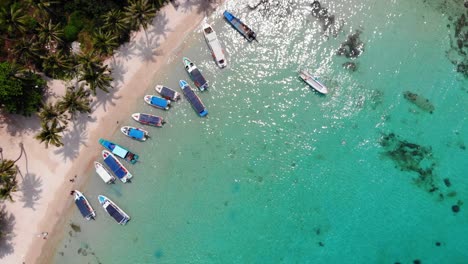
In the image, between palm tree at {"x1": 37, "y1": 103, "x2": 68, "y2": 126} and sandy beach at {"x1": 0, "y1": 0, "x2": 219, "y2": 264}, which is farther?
sandy beach at {"x1": 0, "y1": 0, "x2": 219, "y2": 264}

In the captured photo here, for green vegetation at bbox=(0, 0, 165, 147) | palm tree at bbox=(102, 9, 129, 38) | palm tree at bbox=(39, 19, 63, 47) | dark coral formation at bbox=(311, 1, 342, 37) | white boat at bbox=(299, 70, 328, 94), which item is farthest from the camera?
dark coral formation at bbox=(311, 1, 342, 37)

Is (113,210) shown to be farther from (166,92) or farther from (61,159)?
(166,92)

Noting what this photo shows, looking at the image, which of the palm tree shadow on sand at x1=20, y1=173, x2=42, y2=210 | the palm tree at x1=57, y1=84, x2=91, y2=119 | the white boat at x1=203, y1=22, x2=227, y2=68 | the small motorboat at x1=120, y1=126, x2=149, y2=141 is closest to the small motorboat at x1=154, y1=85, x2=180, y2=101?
the small motorboat at x1=120, y1=126, x2=149, y2=141

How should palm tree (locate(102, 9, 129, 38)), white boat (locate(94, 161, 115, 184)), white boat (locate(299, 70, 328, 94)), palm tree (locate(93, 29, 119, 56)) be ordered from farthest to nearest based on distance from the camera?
white boat (locate(299, 70, 328, 94))
white boat (locate(94, 161, 115, 184))
palm tree (locate(102, 9, 129, 38))
palm tree (locate(93, 29, 119, 56))

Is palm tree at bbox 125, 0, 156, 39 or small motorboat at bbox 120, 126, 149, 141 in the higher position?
palm tree at bbox 125, 0, 156, 39

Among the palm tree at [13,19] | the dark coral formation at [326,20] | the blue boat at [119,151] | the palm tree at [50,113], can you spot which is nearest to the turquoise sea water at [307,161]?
the dark coral formation at [326,20]

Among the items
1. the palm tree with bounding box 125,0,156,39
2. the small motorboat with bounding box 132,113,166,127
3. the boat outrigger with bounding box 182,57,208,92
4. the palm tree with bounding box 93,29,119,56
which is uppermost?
the palm tree with bounding box 125,0,156,39

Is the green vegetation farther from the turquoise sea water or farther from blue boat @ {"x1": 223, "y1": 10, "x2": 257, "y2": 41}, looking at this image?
blue boat @ {"x1": 223, "y1": 10, "x2": 257, "y2": 41}
